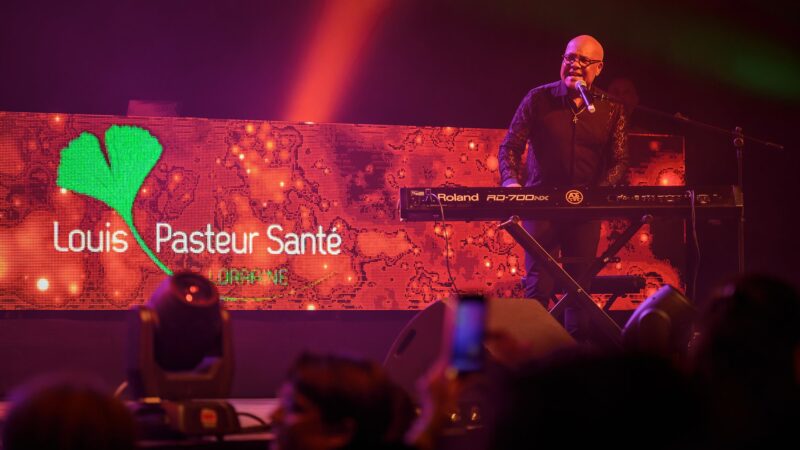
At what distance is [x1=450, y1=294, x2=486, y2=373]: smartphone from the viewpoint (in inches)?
66.5

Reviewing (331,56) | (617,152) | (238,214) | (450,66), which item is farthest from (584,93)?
(238,214)

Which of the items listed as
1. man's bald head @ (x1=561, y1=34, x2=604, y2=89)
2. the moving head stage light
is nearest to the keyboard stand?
man's bald head @ (x1=561, y1=34, x2=604, y2=89)

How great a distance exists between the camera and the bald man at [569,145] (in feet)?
15.6

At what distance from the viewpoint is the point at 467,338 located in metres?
1.70

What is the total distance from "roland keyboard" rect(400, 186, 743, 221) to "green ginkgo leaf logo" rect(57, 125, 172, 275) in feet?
5.69

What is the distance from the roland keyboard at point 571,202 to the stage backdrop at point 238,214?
1095mm

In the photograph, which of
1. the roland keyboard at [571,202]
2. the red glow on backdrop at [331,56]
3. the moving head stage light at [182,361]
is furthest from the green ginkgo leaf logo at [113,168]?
the moving head stage light at [182,361]

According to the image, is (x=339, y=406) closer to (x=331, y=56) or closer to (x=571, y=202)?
(x=571, y=202)

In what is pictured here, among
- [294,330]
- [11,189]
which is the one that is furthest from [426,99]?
[11,189]

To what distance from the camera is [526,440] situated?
45.8 inches

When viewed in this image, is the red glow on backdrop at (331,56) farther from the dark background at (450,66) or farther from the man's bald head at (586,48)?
the man's bald head at (586,48)

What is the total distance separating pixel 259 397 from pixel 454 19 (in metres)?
2.65

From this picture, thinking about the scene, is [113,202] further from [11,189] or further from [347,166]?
[347,166]

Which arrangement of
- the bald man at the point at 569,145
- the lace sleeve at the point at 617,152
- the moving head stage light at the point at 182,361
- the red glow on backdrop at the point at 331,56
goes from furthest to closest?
the red glow on backdrop at the point at 331,56, the lace sleeve at the point at 617,152, the bald man at the point at 569,145, the moving head stage light at the point at 182,361
